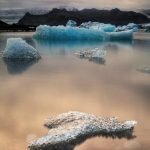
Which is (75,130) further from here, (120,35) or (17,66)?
(120,35)

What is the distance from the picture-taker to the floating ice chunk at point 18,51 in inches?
325

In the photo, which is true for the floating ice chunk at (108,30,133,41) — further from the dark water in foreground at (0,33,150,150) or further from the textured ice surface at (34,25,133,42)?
the dark water in foreground at (0,33,150,150)

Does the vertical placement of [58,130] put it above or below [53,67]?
above

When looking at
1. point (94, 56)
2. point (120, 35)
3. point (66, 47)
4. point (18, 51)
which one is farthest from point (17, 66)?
point (120, 35)

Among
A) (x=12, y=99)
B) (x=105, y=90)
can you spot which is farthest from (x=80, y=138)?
(x=105, y=90)

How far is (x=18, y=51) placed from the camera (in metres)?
8.36

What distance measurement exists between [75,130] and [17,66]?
15.7 feet

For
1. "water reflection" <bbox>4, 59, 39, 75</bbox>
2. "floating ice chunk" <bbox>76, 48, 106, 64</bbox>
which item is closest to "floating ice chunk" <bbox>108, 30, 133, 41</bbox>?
"floating ice chunk" <bbox>76, 48, 106, 64</bbox>

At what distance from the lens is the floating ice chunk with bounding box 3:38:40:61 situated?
325 inches

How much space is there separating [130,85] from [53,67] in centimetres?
260

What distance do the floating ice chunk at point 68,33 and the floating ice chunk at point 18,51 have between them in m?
5.93

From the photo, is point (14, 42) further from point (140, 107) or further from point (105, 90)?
point (140, 107)

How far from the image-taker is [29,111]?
3.93m

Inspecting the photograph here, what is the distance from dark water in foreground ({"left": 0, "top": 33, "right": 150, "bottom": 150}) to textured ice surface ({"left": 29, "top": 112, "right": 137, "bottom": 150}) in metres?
0.08
